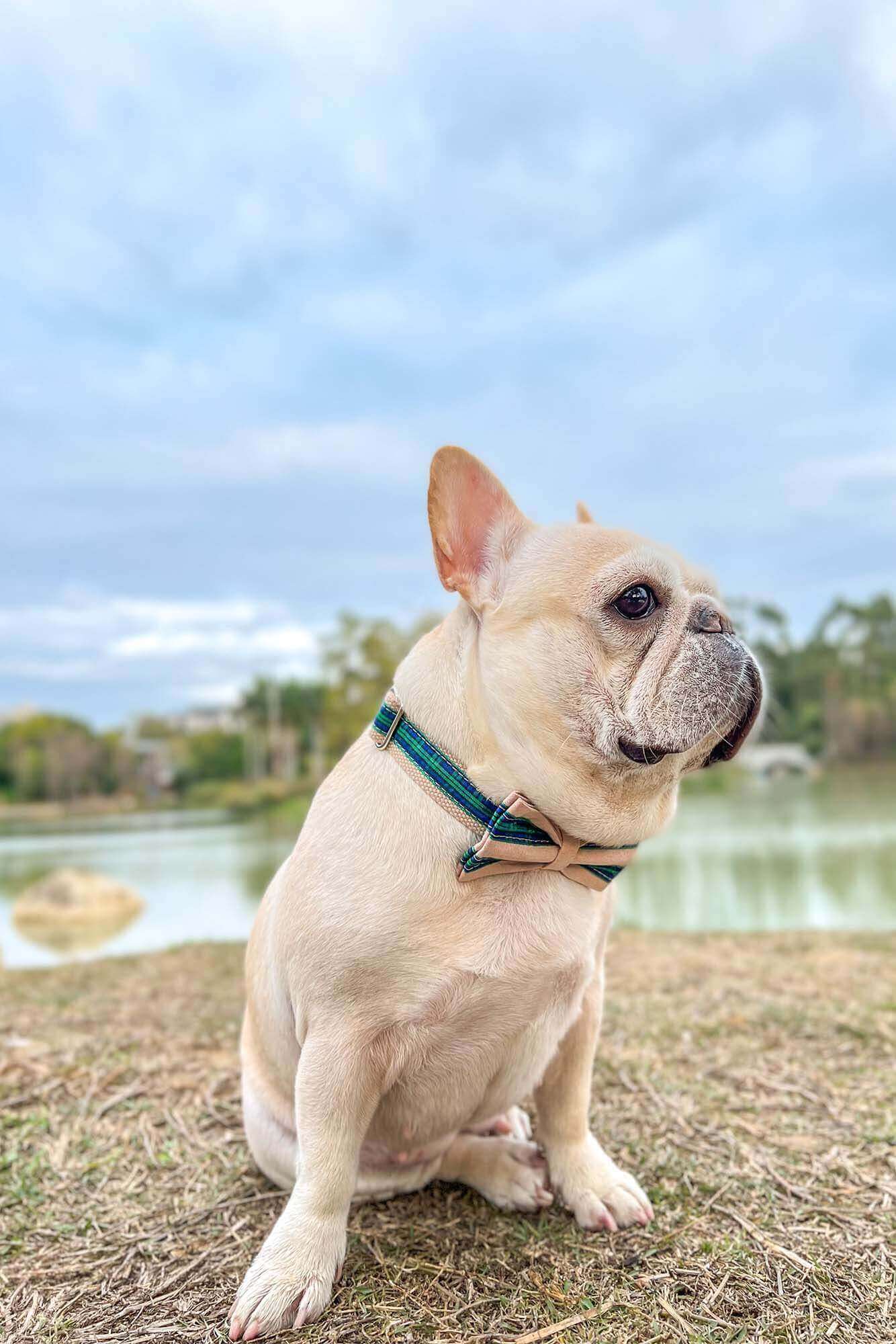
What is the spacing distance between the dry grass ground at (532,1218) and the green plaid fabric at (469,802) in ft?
3.43

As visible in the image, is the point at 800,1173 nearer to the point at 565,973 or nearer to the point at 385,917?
the point at 565,973

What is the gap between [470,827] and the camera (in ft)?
7.74

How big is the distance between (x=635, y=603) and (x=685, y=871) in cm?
1373

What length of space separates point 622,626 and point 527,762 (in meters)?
0.41

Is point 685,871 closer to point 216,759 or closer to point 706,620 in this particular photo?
point 706,620

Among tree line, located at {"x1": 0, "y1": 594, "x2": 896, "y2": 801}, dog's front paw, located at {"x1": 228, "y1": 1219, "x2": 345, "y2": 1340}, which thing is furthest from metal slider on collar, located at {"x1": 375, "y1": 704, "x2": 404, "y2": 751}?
tree line, located at {"x1": 0, "y1": 594, "x2": 896, "y2": 801}

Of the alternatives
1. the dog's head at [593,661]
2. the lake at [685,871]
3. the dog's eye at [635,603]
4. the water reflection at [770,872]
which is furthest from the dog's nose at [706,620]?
the lake at [685,871]

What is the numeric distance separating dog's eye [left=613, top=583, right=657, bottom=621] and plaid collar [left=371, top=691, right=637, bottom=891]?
52 cm

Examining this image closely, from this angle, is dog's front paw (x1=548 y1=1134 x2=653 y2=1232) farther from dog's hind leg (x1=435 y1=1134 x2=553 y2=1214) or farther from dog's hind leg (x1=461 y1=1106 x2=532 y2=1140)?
dog's hind leg (x1=461 y1=1106 x2=532 y2=1140)

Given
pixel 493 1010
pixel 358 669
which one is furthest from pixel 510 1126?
pixel 358 669

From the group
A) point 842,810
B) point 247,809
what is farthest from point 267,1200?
point 247,809

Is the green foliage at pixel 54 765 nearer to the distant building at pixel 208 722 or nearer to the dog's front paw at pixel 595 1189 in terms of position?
the distant building at pixel 208 722

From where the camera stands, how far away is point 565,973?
8.12 ft

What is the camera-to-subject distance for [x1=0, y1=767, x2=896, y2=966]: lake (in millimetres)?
11023
